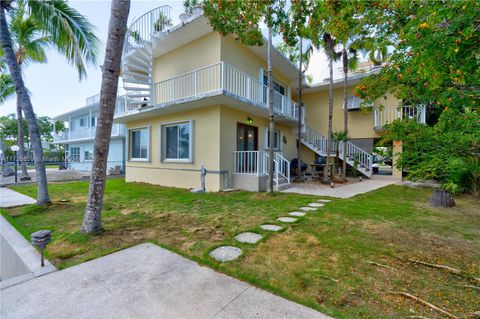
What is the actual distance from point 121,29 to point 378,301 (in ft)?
17.0

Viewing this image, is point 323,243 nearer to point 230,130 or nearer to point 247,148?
point 230,130

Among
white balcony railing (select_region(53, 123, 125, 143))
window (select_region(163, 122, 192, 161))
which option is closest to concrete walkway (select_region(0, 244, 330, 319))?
window (select_region(163, 122, 192, 161))

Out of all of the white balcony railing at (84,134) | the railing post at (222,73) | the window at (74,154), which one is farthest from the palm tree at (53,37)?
the window at (74,154)

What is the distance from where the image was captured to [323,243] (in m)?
3.37

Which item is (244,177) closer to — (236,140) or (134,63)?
(236,140)

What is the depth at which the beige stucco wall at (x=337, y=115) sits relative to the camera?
12562 millimetres

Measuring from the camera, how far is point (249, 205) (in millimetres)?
6008

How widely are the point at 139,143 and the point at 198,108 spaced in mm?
4859

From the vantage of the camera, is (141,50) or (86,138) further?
(86,138)

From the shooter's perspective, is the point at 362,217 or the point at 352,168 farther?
the point at 352,168

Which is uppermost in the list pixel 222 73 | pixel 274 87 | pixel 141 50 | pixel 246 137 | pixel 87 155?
pixel 141 50

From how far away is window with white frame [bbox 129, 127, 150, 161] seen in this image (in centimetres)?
1098

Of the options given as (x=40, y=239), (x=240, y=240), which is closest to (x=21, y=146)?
(x=40, y=239)

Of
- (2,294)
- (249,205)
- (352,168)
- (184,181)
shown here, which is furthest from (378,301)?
(352,168)
